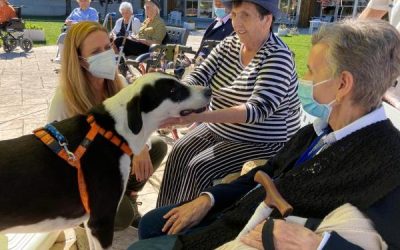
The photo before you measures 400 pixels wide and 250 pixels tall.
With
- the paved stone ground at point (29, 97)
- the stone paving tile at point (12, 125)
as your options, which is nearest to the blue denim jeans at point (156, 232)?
the paved stone ground at point (29, 97)

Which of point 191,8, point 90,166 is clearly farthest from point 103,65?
point 191,8

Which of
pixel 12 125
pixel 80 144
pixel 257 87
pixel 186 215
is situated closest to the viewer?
pixel 186 215

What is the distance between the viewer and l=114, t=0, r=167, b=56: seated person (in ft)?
28.9

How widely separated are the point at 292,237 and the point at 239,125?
1.46m

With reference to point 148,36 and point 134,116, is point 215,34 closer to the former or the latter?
point 148,36

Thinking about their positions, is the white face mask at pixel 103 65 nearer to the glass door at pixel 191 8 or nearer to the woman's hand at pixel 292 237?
the woman's hand at pixel 292 237

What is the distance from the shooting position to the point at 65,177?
2486mm

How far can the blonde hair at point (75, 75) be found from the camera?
9.86 feet

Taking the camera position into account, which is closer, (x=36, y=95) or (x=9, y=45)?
(x=36, y=95)

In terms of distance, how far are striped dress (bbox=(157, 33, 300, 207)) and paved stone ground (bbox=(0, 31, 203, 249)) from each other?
89 cm

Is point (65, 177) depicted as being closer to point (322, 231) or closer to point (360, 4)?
point (322, 231)

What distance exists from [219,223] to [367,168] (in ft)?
2.64

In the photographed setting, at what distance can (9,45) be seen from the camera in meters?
13.4

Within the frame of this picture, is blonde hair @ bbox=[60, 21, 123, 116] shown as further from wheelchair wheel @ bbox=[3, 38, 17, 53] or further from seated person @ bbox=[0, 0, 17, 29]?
seated person @ bbox=[0, 0, 17, 29]
